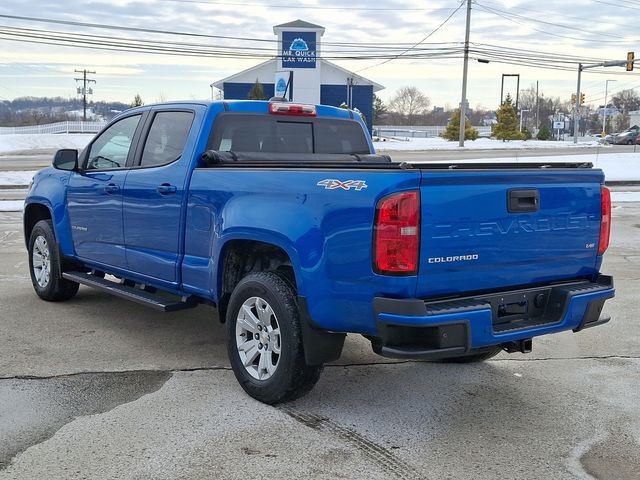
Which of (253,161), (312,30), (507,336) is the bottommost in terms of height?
(507,336)

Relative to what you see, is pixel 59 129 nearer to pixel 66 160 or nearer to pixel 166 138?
pixel 66 160

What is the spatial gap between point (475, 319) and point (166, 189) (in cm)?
259

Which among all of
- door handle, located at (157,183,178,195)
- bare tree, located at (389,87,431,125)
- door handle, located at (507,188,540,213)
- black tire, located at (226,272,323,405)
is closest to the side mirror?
door handle, located at (157,183,178,195)

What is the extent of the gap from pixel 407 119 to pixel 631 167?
87.1 metres

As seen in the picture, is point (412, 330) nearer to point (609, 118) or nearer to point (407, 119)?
point (407, 119)

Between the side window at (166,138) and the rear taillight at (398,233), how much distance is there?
221cm

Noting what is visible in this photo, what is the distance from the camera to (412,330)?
3.94 m

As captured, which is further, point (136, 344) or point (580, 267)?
point (136, 344)

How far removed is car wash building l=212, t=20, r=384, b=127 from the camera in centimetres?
5391

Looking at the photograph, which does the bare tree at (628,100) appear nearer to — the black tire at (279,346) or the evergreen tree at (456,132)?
the evergreen tree at (456,132)

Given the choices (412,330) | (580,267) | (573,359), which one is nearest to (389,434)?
(412,330)

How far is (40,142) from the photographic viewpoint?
47.3 meters

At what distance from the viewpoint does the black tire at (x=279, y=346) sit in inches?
172

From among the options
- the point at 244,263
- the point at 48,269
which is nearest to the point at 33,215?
the point at 48,269
